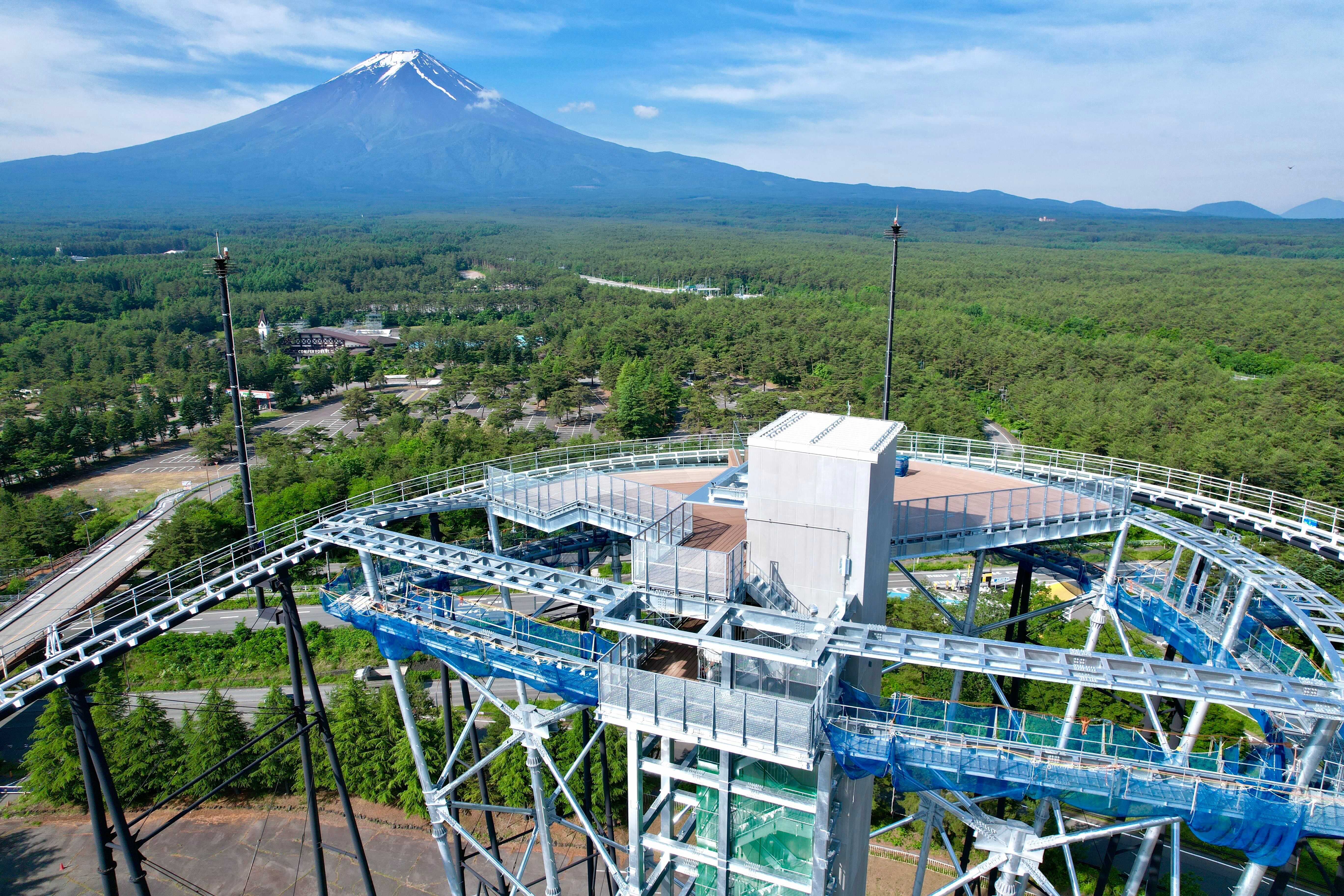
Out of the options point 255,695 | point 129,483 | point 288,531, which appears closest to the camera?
point 288,531

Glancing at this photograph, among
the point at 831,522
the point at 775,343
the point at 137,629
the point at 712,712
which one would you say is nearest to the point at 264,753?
the point at 137,629

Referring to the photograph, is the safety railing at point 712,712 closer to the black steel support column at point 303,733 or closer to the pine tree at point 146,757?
the black steel support column at point 303,733

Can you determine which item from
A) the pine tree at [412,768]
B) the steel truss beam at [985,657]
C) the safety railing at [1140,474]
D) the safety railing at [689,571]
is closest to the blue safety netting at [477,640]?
the steel truss beam at [985,657]

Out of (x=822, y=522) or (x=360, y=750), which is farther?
(x=360, y=750)

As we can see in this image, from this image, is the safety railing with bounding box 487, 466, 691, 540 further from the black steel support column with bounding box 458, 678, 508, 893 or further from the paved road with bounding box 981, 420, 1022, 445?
the paved road with bounding box 981, 420, 1022, 445

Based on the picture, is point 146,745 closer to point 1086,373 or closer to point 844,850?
point 844,850

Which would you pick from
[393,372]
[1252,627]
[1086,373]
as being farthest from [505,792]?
[393,372]

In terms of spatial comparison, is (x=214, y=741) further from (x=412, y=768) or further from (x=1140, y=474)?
(x=1140, y=474)
